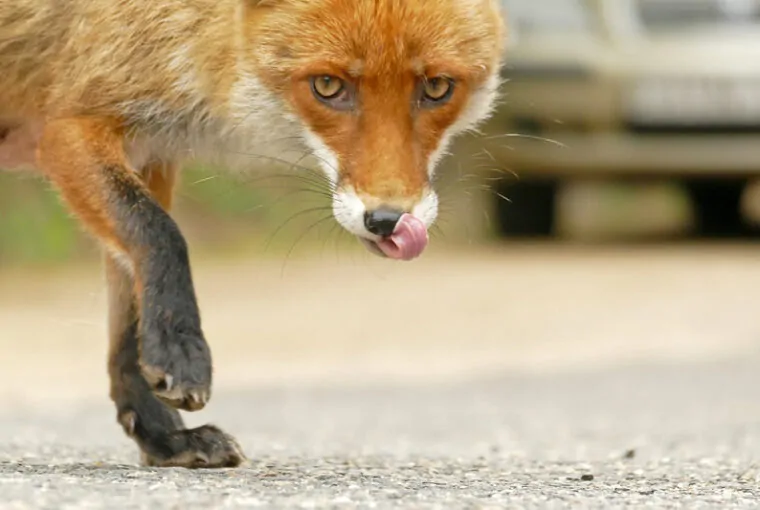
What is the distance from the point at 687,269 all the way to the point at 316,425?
642 centimetres

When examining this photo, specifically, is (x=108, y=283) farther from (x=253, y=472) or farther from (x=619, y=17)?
(x=619, y=17)

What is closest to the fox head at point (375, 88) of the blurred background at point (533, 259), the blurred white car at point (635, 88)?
the blurred background at point (533, 259)

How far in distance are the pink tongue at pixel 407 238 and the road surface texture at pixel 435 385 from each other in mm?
703

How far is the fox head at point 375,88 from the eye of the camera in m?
5.32

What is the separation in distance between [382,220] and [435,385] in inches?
187

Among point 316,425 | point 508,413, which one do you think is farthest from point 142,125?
point 508,413

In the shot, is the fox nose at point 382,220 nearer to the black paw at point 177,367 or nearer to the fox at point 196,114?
the fox at point 196,114

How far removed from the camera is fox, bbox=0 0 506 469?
5.31 metres

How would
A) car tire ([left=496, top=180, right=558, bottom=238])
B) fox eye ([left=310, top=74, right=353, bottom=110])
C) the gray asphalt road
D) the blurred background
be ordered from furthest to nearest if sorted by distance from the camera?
car tire ([left=496, top=180, right=558, bottom=238]), the blurred background, fox eye ([left=310, top=74, right=353, bottom=110]), the gray asphalt road

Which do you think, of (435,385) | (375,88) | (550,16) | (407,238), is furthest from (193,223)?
(407,238)

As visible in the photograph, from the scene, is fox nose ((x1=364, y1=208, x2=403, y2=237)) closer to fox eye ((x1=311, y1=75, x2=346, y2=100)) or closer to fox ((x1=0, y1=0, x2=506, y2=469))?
fox ((x1=0, y1=0, x2=506, y2=469))

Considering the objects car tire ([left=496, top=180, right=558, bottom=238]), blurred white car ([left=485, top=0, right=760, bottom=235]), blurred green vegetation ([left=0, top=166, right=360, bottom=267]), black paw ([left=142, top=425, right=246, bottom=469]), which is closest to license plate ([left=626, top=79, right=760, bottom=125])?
blurred white car ([left=485, top=0, right=760, bottom=235])

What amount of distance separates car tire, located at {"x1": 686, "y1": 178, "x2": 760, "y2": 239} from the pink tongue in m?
11.3

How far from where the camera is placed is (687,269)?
1365cm
